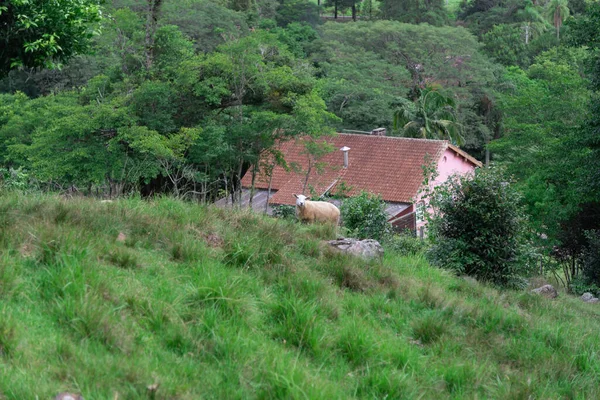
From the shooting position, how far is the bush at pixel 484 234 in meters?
12.3

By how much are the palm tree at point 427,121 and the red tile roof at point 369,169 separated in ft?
21.1

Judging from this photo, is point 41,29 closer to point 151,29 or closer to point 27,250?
point 27,250

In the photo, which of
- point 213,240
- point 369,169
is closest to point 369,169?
point 369,169

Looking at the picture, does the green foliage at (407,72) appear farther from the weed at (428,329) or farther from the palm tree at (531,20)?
the weed at (428,329)

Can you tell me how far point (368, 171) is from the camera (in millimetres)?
37250

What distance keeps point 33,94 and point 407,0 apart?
38.9 m

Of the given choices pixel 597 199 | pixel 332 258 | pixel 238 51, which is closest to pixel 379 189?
pixel 238 51

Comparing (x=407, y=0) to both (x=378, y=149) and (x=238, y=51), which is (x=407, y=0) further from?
(x=238, y=51)

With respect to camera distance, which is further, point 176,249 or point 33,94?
point 33,94

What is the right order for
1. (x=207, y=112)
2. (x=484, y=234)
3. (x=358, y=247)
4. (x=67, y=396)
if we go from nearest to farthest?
(x=67, y=396) < (x=358, y=247) < (x=484, y=234) < (x=207, y=112)

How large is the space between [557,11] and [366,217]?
219 feet

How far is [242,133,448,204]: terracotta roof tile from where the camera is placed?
3544 centimetres

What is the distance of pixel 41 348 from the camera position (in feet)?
16.6

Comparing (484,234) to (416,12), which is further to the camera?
(416,12)
